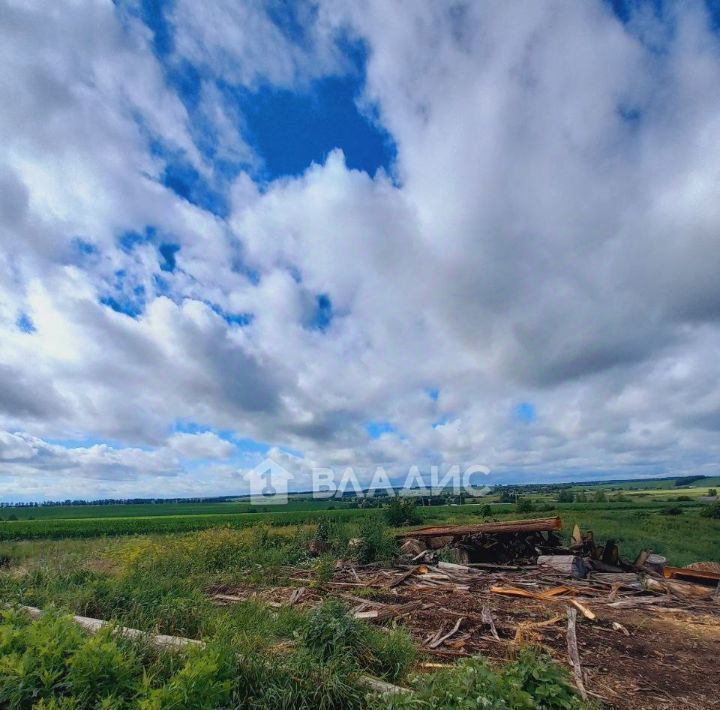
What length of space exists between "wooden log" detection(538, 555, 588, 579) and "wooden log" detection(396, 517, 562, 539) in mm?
1014

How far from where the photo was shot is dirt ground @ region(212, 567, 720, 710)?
5.30 m

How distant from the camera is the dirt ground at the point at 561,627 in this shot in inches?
209

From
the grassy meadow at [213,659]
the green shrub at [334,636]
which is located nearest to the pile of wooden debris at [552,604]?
the grassy meadow at [213,659]

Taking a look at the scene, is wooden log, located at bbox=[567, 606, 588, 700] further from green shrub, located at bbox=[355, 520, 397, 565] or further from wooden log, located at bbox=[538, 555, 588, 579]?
green shrub, located at bbox=[355, 520, 397, 565]

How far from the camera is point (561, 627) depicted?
711 centimetres

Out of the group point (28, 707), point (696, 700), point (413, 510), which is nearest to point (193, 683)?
point (28, 707)

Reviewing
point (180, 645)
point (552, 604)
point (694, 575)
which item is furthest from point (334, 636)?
point (694, 575)

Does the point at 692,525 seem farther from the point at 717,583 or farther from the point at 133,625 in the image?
the point at 133,625

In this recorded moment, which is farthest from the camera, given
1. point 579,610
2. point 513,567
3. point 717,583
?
point 513,567

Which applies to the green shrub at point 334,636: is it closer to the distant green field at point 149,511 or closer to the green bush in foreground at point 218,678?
the green bush in foreground at point 218,678

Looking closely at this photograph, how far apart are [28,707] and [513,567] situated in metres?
11.1

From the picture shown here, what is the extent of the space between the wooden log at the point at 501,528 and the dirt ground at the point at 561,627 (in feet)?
6.53

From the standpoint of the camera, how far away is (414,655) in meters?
5.59

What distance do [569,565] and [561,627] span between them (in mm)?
4745
